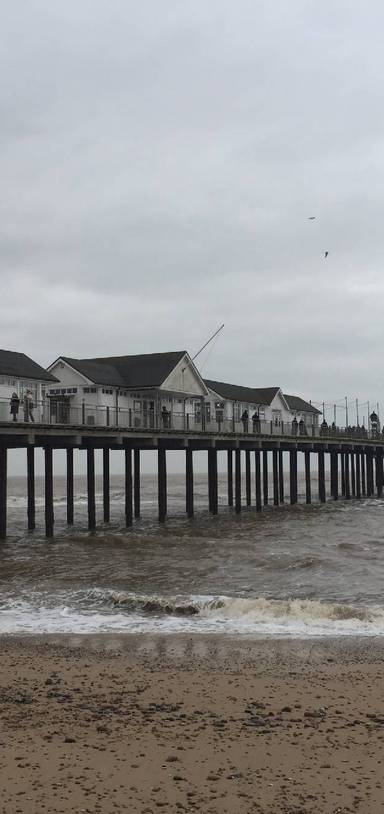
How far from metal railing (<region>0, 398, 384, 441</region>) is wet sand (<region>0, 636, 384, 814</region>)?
14070mm

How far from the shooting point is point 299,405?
202 feet

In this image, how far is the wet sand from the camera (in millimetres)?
6281

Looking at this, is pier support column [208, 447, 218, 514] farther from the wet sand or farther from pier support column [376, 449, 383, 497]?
pier support column [376, 449, 383, 497]

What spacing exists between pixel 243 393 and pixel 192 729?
143 ft

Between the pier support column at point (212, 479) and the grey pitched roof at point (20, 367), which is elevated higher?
the grey pitched roof at point (20, 367)

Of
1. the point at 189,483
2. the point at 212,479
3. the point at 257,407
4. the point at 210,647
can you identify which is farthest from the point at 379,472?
the point at 210,647

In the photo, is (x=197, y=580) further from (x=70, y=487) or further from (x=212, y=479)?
(x=70, y=487)

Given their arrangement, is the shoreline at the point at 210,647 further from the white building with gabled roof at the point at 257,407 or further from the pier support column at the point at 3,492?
the white building with gabled roof at the point at 257,407

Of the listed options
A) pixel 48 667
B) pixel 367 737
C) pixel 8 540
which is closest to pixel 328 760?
pixel 367 737

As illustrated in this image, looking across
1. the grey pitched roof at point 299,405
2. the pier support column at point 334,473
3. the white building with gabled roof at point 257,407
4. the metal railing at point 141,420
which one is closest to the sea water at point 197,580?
the metal railing at point 141,420

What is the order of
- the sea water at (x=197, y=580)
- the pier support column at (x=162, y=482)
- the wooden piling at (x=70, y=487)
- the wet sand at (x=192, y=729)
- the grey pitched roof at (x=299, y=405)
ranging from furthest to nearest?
the grey pitched roof at (x=299, y=405) → the wooden piling at (x=70, y=487) → the pier support column at (x=162, y=482) → the sea water at (x=197, y=580) → the wet sand at (x=192, y=729)

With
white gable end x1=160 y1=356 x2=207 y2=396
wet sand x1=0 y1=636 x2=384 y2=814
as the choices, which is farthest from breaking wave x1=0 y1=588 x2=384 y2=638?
white gable end x1=160 y1=356 x2=207 y2=396

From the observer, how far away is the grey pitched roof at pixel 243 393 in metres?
47.3

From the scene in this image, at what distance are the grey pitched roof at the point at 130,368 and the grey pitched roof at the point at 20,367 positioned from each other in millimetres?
3006
